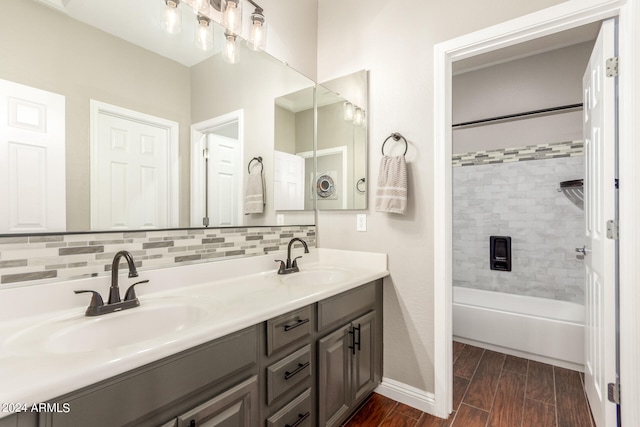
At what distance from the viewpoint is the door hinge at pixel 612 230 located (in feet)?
4.57

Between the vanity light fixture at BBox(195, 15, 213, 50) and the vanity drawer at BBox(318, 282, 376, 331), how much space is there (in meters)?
1.38

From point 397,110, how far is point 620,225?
1238 mm

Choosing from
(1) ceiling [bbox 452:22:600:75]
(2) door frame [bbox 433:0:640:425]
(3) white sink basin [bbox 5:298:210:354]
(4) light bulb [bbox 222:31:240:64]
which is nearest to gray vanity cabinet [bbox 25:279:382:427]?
(3) white sink basin [bbox 5:298:210:354]

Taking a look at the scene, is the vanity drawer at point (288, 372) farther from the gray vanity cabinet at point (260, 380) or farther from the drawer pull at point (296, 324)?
the drawer pull at point (296, 324)

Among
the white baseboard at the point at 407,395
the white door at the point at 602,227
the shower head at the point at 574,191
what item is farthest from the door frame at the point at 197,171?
the shower head at the point at 574,191

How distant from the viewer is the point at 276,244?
6.47 ft

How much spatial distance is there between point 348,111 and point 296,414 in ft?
5.96

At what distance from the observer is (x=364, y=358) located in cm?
178

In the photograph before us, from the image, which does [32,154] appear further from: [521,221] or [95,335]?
[521,221]

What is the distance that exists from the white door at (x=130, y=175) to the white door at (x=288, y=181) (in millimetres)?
738

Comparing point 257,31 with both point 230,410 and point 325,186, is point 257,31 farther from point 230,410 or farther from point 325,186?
point 230,410

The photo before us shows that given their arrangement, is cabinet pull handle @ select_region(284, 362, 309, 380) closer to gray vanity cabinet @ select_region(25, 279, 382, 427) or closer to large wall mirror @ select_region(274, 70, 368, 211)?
gray vanity cabinet @ select_region(25, 279, 382, 427)

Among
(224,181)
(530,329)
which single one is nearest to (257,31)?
(224,181)

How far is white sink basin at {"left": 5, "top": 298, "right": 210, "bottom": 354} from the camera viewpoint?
88 centimetres
